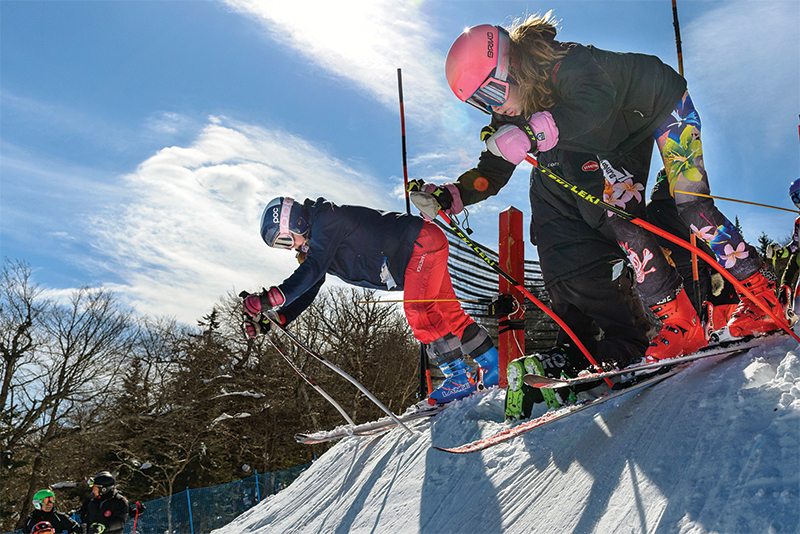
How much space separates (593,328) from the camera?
3100mm

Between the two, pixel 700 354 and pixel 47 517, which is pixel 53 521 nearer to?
pixel 47 517

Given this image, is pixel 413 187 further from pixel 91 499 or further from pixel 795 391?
pixel 91 499

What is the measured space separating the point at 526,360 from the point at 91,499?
5.87 meters

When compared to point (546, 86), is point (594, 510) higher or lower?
lower

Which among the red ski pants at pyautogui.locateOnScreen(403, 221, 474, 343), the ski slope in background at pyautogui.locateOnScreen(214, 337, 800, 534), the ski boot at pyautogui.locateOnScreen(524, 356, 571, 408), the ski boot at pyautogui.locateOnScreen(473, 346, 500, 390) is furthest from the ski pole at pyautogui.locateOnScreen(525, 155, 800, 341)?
the ski boot at pyautogui.locateOnScreen(473, 346, 500, 390)

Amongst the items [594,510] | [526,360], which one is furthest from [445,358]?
[594,510]

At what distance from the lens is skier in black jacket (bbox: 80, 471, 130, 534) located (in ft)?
20.1

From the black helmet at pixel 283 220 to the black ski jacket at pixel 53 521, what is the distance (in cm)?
430

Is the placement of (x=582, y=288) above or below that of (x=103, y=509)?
below

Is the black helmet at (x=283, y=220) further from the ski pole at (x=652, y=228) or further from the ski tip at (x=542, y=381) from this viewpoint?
the ski tip at (x=542, y=381)

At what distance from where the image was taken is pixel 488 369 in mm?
4293

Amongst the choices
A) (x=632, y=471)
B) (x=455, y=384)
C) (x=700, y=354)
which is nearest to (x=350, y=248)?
(x=455, y=384)

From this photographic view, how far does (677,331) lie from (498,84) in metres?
1.67

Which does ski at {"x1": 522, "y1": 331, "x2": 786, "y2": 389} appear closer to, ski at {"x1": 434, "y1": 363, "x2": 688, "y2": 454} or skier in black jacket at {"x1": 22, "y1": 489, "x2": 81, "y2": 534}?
ski at {"x1": 434, "y1": 363, "x2": 688, "y2": 454}
